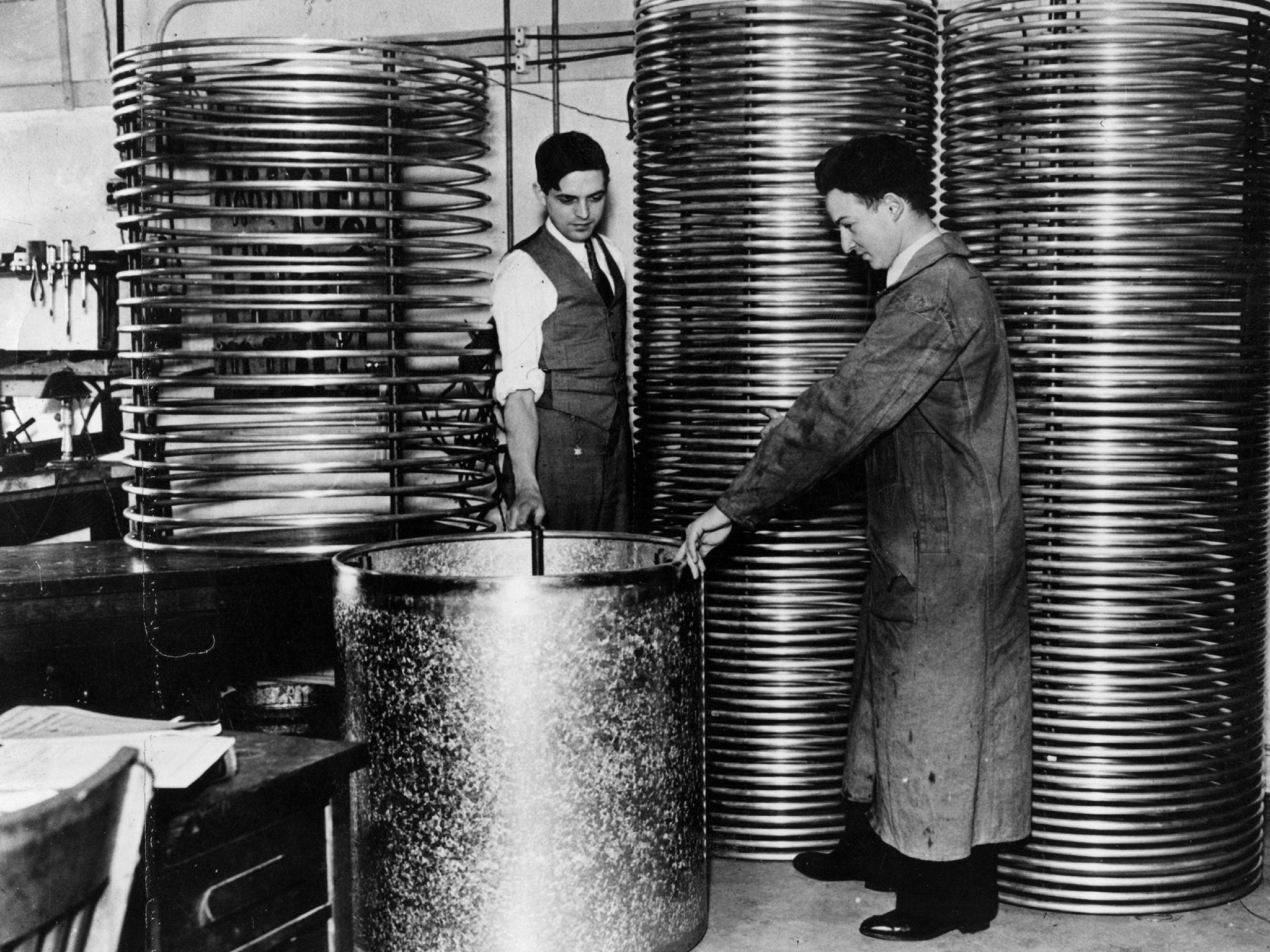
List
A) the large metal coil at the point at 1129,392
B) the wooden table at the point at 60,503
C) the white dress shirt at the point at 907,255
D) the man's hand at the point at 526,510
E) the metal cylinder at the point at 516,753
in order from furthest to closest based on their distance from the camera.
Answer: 1. the wooden table at the point at 60,503
2. the man's hand at the point at 526,510
3. the large metal coil at the point at 1129,392
4. the white dress shirt at the point at 907,255
5. the metal cylinder at the point at 516,753

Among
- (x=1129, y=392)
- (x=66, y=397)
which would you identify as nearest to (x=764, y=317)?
(x=1129, y=392)

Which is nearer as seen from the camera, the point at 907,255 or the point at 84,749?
the point at 84,749

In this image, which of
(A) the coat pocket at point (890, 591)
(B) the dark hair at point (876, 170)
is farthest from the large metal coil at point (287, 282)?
(A) the coat pocket at point (890, 591)

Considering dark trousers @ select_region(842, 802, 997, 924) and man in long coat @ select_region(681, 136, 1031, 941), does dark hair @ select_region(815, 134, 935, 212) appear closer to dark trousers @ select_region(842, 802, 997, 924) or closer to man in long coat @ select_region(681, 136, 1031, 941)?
man in long coat @ select_region(681, 136, 1031, 941)

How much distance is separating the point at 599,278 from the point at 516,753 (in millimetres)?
1520

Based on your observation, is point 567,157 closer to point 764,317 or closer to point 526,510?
point 764,317

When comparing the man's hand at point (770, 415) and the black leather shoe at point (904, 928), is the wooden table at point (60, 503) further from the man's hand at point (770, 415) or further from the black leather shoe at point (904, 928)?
the black leather shoe at point (904, 928)

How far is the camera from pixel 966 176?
3.11 m

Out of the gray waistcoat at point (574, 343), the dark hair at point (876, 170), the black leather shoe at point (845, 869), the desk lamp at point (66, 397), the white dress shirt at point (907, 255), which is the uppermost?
the dark hair at point (876, 170)

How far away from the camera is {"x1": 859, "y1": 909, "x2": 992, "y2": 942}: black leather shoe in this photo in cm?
285

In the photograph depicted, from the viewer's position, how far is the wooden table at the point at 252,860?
146 centimetres

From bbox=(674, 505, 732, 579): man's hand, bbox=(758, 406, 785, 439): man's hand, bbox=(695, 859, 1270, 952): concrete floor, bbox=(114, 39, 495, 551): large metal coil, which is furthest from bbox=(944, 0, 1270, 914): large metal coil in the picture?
bbox=(114, 39, 495, 551): large metal coil

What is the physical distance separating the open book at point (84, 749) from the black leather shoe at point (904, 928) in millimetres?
1652

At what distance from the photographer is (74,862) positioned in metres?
1.10
